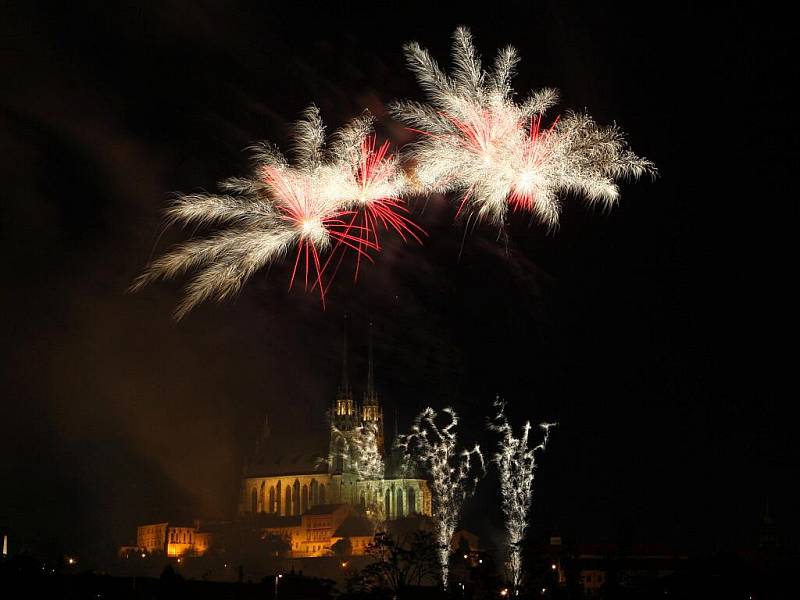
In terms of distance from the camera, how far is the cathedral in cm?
8350

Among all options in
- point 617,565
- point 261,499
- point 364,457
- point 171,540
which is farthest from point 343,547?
point 617,565

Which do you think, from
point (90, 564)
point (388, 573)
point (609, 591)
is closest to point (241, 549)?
point (90, 564)

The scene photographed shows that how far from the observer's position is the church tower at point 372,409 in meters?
89.0

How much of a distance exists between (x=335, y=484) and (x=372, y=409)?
30.8ft

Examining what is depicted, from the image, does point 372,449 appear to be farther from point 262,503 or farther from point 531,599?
point 531,599

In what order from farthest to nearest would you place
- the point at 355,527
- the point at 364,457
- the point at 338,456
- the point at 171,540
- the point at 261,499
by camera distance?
the point at 261,499, the point at 338,456, the point at 171,540, the point at 364,457, the point at 355,527

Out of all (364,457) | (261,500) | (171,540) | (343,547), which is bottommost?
(343,547)

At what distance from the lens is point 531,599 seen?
82.3 ft

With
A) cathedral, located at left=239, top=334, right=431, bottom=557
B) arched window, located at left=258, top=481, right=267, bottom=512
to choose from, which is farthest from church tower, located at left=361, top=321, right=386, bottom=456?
arched window, located at left=258, top=481, right=267, bottom=512

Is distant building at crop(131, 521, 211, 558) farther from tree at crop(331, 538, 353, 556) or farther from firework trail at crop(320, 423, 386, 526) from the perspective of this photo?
tree at crop(331, 538, 353, 556)

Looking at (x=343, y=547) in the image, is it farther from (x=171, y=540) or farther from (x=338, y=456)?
(x=171, y=540)

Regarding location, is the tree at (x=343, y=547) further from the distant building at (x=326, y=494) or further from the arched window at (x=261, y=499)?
the arched window at (x=261, y=499)

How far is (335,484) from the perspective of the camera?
3681 inches

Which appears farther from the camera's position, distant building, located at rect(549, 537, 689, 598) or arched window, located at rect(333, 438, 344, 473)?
arched window, located at rect(333, 438, 344, 473)
